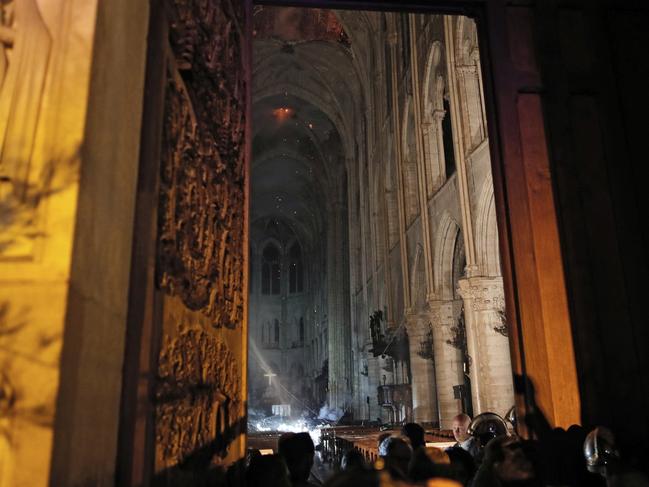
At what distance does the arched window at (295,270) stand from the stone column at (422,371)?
96.2 feet

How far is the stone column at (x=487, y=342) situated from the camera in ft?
36.9

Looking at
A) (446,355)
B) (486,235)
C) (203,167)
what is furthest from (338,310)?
(203,167)

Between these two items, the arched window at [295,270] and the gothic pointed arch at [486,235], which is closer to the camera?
the gothic pointed arch at [486,235]

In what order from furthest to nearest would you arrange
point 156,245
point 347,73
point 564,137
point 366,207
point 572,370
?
point 347,73 < point 366,207 < point 564,137 < point 572,370 < point 156,245

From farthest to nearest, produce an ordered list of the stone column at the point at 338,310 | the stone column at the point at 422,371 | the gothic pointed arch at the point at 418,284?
the stone column at the point at 338,310, the gothic pointed arch at the point at 418,284, the stone column at the point at 422,371

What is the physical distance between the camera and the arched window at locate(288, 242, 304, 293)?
4641 cm

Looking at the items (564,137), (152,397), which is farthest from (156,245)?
(564,137)

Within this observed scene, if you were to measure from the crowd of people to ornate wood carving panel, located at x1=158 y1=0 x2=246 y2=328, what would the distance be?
0.78m

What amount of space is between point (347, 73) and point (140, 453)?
2574 centimetres

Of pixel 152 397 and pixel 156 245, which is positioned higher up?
pixel 156 245

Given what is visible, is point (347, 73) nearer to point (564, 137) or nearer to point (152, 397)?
point (564, 137)

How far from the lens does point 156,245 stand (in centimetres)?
A: 203

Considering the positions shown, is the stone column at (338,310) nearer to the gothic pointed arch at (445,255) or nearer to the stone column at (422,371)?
the stone column at (422,371)

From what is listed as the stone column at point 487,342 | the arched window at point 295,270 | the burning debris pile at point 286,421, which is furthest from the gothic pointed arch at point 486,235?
the arched window at point 295,270
